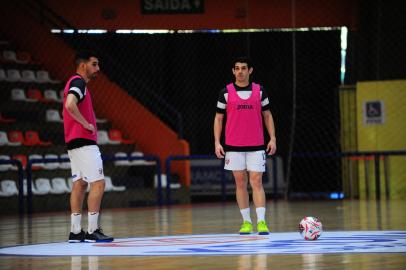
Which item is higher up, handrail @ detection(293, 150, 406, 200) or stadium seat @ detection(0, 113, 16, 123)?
stadium seat @ detection(0, 113, 16, 123)

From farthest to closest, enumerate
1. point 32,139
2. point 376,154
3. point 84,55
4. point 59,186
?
point 376,154 < point 32,139 < point 59,186 < point 84,55

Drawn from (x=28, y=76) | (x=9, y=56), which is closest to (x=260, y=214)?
(x=28, y=76)

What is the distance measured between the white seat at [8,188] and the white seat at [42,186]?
500 mm

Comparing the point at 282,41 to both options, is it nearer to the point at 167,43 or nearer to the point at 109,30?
the point at 167,43

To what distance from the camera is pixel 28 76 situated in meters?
19.0

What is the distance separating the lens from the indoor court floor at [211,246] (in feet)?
19.3

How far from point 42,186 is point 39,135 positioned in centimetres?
177

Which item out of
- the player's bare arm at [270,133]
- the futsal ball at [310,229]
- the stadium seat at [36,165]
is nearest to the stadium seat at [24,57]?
the stadium seat at [36,165]

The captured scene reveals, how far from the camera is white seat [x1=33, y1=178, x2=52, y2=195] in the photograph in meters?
16.4

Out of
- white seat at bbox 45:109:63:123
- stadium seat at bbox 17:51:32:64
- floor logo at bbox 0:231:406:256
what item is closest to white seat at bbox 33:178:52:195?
white seat at bbox 45:109:63:123

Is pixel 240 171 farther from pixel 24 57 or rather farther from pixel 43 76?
pixel 24 57

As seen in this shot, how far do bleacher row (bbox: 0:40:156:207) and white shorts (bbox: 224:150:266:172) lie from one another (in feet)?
23.5

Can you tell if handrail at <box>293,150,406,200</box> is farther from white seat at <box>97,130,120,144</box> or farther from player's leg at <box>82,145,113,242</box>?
player's leg at <box>82,145,113,242</box>

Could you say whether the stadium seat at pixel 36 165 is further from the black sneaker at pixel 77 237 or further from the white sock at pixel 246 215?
the black sneaker at pixel 77 237
